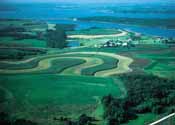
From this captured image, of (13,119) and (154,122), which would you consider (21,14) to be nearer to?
(13,119)

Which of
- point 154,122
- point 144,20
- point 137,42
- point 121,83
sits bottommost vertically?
point 154,122

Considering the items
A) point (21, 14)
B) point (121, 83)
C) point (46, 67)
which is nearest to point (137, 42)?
point (121, 83)

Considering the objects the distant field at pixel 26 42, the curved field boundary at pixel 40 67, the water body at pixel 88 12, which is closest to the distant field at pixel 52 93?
the curved field boundary at pixel 40 67

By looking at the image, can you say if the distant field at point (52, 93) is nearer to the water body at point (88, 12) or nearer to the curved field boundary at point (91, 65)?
the curved field boundary at point (91, 65)

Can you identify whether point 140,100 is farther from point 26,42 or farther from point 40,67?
point 26,42

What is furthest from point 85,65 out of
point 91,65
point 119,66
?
point 119,66
